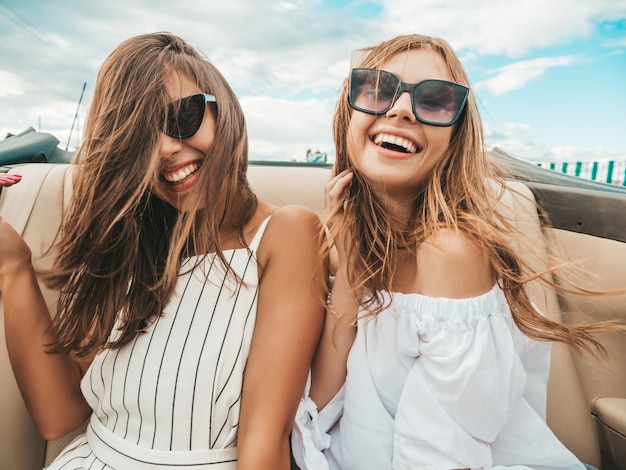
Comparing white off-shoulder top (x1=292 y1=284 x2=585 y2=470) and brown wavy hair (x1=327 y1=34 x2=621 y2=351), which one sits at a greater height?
brown wavy hair (x1=327 y1=34 x2=621 y2=351)

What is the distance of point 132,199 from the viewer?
3.88 feet

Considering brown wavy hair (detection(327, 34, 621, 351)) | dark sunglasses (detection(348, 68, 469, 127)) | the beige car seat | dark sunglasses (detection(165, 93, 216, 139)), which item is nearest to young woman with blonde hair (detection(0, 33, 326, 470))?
dark sunglasses (detection(165, 93, 216, 139))

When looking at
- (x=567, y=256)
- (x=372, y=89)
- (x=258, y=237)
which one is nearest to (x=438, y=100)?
(x=372, y=89)

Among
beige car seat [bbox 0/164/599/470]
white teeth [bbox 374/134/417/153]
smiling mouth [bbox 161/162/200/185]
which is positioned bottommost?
beige car seat [bbox 0/164/599/470]

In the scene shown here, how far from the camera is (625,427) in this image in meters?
1.58

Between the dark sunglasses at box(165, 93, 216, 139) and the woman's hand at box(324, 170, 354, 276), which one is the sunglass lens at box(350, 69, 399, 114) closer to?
the woman's hand at box(324, 170, 354, 276)

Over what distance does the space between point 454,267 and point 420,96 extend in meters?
0.41

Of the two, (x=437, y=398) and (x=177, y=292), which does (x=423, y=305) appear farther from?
(x=177, y=292)

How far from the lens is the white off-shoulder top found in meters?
1.00

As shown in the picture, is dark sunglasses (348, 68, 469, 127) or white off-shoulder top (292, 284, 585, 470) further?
dark sunglasses (348, 68, 469, 127)

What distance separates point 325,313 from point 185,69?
71 centimetres

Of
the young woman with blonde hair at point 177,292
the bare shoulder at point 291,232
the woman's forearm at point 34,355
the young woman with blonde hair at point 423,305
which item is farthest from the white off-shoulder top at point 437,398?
the woman's forearm at point 34,355

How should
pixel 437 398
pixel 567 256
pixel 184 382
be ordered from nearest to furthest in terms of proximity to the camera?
pixel 437 398
pixel 184 382
pixel 567 256

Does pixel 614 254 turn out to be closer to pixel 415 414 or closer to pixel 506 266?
pixel 506 266
